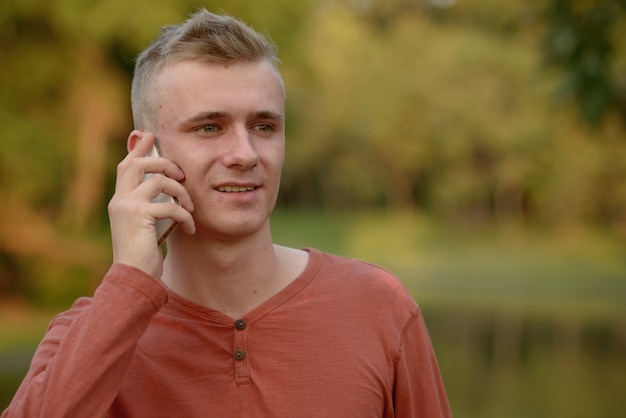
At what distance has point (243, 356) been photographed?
242 centimetres

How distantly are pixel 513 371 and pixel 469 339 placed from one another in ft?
10.1

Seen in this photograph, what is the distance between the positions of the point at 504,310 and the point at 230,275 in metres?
19.5

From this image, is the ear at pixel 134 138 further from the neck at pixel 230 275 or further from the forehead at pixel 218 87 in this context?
the neck at pixel 230 275

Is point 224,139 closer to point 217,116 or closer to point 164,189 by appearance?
point 217,116

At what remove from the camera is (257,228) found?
2482mm

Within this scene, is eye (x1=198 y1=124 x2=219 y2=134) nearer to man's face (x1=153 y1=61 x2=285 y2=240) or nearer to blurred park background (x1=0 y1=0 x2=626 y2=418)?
man's face (x1=153 y1=61 x2=285 y2=240)

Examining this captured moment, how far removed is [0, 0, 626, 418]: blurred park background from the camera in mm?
11203

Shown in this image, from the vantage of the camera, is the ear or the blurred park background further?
the blurred park background

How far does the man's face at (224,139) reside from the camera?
2432 millimetres

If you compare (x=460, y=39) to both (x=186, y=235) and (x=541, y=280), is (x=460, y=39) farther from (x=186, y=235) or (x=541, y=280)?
(x=186, y=235)

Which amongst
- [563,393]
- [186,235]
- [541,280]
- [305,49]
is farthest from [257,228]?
[541,280]

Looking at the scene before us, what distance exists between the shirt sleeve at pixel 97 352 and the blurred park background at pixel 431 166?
479 centimetres

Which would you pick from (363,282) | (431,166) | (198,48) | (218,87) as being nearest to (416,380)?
(363,282)

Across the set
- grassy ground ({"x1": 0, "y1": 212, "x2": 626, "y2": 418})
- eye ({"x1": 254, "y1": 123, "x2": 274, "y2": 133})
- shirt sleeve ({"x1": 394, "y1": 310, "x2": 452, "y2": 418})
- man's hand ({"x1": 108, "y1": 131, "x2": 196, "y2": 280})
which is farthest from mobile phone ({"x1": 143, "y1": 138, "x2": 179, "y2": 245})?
grassy ground ({"x1": 0, "y1": 212, "x2": 626, "y2": 418})
